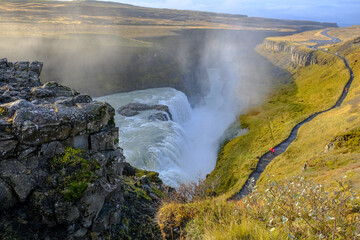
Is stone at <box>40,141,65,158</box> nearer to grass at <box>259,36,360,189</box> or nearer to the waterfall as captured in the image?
grass at <box>259,36,360,189</box>

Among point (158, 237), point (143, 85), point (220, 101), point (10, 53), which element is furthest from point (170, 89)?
point (158, 237)

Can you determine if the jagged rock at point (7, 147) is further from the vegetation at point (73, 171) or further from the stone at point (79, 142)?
the stone at point (79, 142)

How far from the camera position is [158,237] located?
12930 mm

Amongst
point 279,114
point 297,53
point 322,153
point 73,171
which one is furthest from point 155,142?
point 297,53

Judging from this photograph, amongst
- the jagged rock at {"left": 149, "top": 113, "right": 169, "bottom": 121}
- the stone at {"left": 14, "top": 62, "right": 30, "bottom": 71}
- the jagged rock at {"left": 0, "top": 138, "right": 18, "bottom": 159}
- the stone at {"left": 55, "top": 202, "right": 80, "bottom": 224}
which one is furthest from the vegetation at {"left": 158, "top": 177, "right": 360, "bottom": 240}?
the jagged rock at {"left": 149, "top": 113, "right": 169, "bottom": 121}

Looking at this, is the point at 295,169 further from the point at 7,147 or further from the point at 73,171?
the point at 7,147

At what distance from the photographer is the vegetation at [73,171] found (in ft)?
35.8

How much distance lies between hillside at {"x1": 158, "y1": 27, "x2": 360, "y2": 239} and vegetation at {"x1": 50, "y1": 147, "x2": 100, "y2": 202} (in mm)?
4285

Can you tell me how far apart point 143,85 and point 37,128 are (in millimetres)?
83287

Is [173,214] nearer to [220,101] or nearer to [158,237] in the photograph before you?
[158,237]

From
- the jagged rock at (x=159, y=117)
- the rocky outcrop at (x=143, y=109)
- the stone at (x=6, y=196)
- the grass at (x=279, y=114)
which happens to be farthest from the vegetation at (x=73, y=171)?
the rocky outcrop at (x=143, y=109)

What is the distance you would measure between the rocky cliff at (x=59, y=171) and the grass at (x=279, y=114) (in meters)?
18.0

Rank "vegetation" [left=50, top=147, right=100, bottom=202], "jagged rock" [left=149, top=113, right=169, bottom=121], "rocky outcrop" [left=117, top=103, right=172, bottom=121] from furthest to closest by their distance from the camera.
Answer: "rocky outcrop" [left=117, top=103, right=172, bottom=121] → "jagged rock" [left=149, top=113, right=169, bottom=121] → "vegetation" [left=50, top=147, right=100, bottom=202]

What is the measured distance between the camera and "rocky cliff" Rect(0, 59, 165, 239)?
34.4 feet
